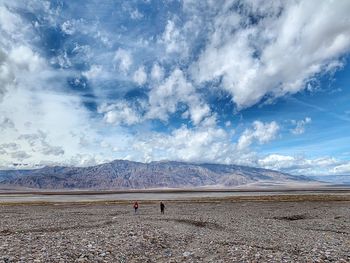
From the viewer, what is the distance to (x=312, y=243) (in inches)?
909

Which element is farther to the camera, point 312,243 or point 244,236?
point 244,236

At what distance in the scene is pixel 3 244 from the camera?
20578 mm

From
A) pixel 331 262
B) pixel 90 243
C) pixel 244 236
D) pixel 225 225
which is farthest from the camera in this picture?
pixel 225 225

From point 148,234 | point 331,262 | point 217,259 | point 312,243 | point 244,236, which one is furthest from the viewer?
point 244,236

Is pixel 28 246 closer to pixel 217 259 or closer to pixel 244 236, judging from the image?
pixel 217 259

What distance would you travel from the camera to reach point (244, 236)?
2661cm

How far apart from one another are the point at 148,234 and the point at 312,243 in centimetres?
1207

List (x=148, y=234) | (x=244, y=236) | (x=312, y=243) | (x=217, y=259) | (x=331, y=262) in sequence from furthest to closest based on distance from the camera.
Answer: (x=244, y=236) < (x=148, y=234) < (x=312, y=243) < (x=217, y=259) < (x=331, y=262)

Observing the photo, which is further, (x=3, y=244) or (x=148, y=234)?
(x=148, y=234)

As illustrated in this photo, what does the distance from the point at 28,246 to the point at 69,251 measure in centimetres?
368

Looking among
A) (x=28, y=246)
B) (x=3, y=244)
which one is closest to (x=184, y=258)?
(x=28, y=246)

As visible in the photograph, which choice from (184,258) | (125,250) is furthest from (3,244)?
(184,258)

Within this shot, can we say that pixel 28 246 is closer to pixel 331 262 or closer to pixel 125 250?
pixel 125 250

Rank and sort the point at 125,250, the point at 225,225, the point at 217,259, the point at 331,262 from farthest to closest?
the point at 225,225 → the point at 125,250 → the point at 217,259 → the point at 331,262
